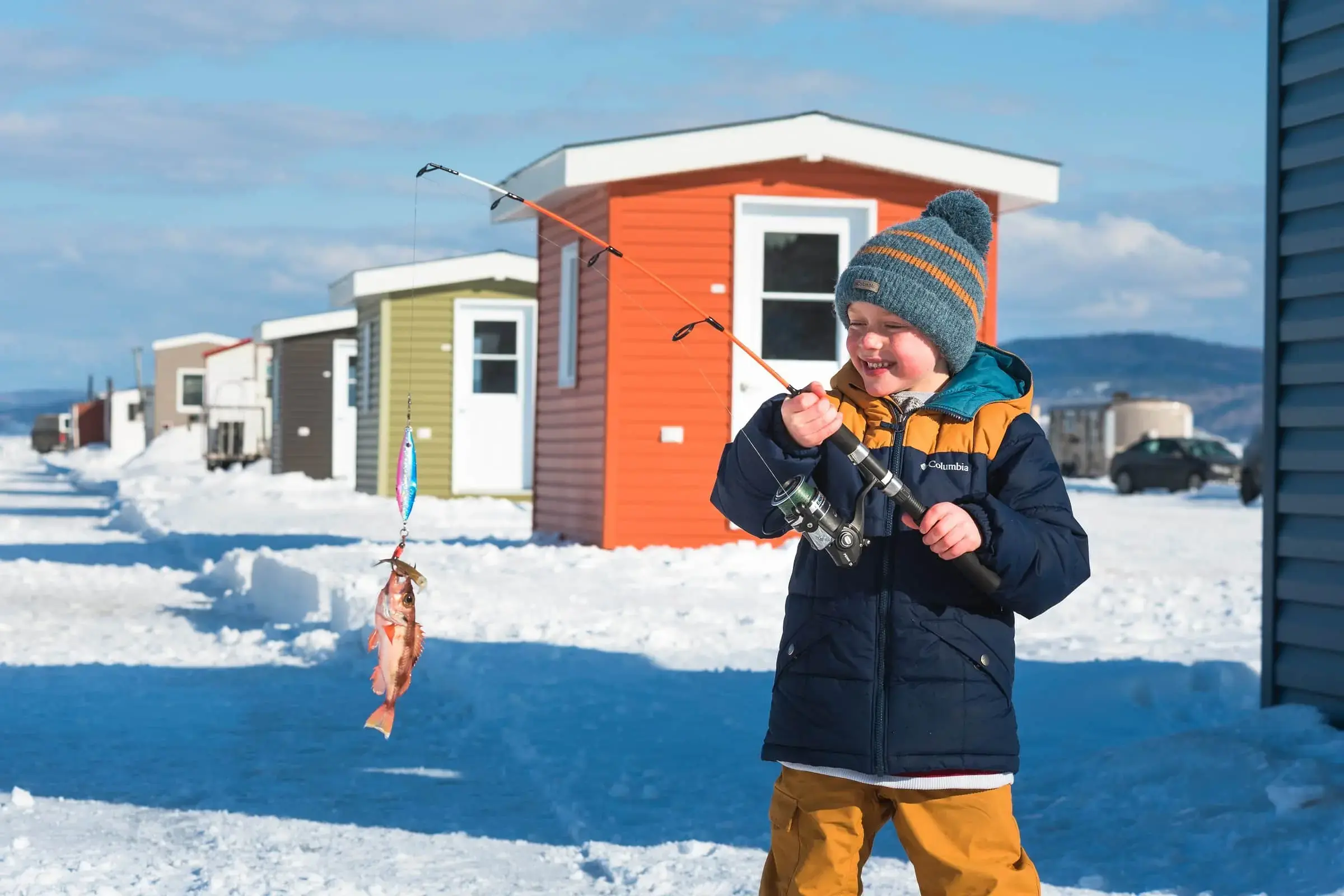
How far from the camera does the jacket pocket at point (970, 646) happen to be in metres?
3.01

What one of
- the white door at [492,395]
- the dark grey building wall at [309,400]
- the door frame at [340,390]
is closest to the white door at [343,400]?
the door frame at [340,390]

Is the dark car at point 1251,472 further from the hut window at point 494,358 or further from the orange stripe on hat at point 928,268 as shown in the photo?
the orange stripe on hat at point 928,268

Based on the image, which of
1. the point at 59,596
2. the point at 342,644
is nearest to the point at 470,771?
the point at 342,644

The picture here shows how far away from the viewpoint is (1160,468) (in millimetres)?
A: 36531

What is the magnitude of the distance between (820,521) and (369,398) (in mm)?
23706

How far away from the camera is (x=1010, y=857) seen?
3.04 meters

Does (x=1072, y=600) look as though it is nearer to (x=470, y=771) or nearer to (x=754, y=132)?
(x=754, y=132)

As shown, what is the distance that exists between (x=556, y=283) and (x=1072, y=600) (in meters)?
6.88

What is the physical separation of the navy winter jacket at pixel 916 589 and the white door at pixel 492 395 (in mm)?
19305

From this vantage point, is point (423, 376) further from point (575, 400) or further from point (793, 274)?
point (793, 274)

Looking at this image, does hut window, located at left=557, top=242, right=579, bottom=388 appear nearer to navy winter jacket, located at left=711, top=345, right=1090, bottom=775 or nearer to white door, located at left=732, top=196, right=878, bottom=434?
white door, located at left=732, top=196, right=878, bottom=434

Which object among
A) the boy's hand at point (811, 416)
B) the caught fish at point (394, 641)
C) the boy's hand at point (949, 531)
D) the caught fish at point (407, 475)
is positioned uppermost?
the boy's hand at point (811, 416)

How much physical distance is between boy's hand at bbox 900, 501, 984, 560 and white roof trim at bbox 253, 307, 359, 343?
2986 centimetres

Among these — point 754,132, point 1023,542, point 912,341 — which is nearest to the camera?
point 1023,542
